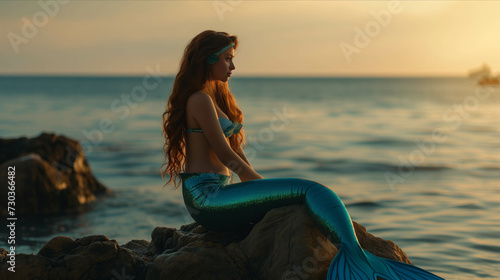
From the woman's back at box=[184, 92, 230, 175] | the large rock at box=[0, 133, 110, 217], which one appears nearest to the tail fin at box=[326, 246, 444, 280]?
the woman's back at box=[184, 92, 230, 175]

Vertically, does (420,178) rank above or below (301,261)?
above

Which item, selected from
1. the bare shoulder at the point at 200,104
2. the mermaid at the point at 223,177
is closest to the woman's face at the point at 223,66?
the mermaid at the point at 223,177

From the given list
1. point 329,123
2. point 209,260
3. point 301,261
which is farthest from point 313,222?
point 329,123

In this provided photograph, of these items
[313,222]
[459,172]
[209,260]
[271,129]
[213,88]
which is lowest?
[209,260]

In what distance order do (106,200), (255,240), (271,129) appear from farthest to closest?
(271,129)
(106,200)
(255,240)

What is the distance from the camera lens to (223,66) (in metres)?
4.97

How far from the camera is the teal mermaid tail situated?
4.10m

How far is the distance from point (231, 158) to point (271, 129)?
80.6 ft

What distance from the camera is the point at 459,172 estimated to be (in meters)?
16.2

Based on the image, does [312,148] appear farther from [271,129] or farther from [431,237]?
[431,237]

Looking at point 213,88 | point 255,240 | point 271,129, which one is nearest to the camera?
point 255,240

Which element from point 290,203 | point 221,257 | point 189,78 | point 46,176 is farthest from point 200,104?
point 46,176

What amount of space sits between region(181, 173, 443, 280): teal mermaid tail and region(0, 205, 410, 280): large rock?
0.35 feet

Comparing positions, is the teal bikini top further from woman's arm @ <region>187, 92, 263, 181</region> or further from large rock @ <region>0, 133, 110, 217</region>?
large rock @ <region>0, 133, 110, 217</region>
